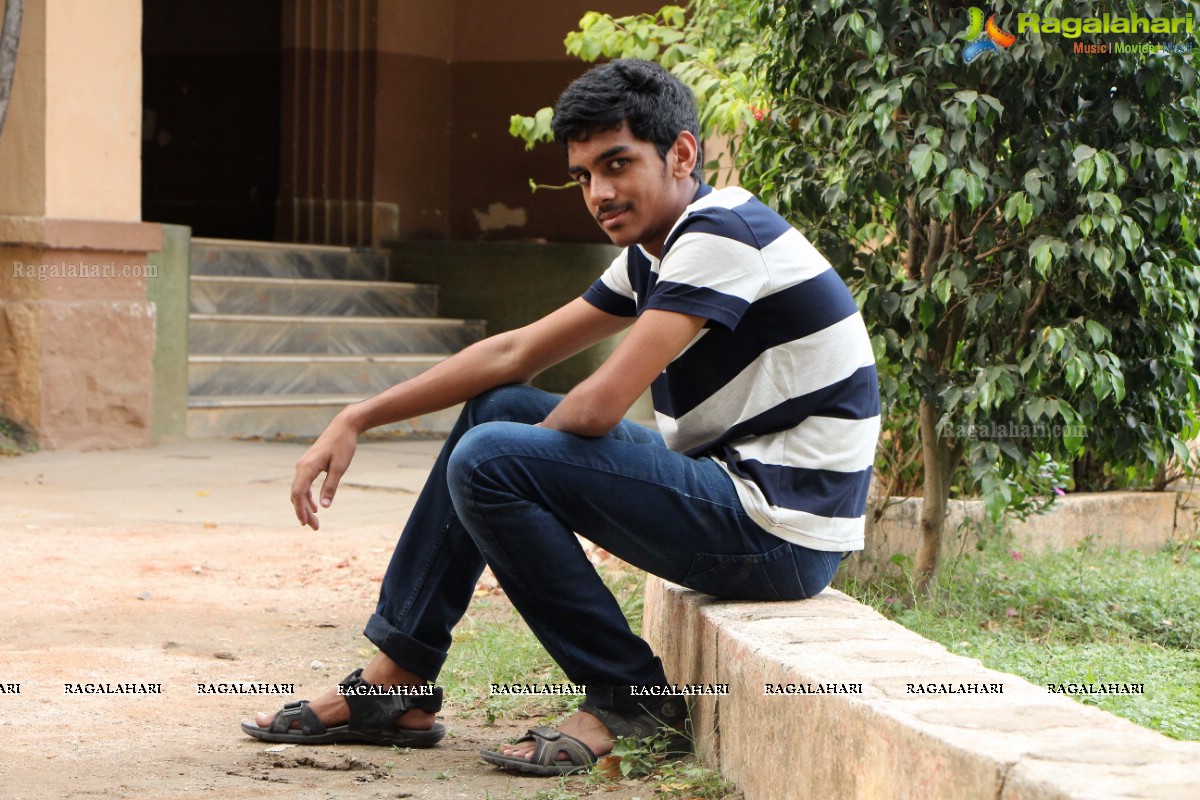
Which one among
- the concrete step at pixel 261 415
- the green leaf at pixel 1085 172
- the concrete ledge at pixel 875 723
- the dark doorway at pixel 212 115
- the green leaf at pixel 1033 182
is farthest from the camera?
the dark doorway at pixel 212 115

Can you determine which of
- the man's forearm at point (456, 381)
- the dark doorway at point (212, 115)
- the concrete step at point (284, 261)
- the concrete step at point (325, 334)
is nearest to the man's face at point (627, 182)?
the man's forearm at point (456, 381)

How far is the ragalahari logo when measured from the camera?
3699 millimetres

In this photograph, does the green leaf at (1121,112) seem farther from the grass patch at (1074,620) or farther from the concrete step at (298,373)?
the concrete step at (298,373)

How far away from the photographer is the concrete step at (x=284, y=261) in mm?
8570

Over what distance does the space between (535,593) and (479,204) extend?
793 centimetres

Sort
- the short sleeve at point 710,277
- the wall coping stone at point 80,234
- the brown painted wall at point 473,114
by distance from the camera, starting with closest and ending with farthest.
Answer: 1. the short sleeve at point 710,277
2. the wall coping stone at point 80,234
3. the brown painted wall at point 473,114

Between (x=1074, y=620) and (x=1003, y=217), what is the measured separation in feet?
3.91

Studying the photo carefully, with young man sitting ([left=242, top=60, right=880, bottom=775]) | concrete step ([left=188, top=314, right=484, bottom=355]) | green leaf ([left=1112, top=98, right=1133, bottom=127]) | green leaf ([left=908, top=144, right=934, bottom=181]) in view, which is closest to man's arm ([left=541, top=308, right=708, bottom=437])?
young man sitting ([left=242, top=60, right=880, bottom=775])

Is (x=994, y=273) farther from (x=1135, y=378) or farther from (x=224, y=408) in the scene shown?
(x=224, y=408)

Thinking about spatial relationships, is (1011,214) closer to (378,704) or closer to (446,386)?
(446,386)

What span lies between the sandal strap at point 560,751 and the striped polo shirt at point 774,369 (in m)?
0.56

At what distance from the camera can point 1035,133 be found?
12.5 ft

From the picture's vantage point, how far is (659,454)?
264 centimetres

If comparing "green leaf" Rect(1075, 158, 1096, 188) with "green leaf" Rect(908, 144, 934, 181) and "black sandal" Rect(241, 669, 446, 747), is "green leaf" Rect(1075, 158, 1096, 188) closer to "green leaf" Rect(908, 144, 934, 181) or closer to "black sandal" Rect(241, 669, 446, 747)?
"green leaf" Rect(908, 144, 934, 181)
